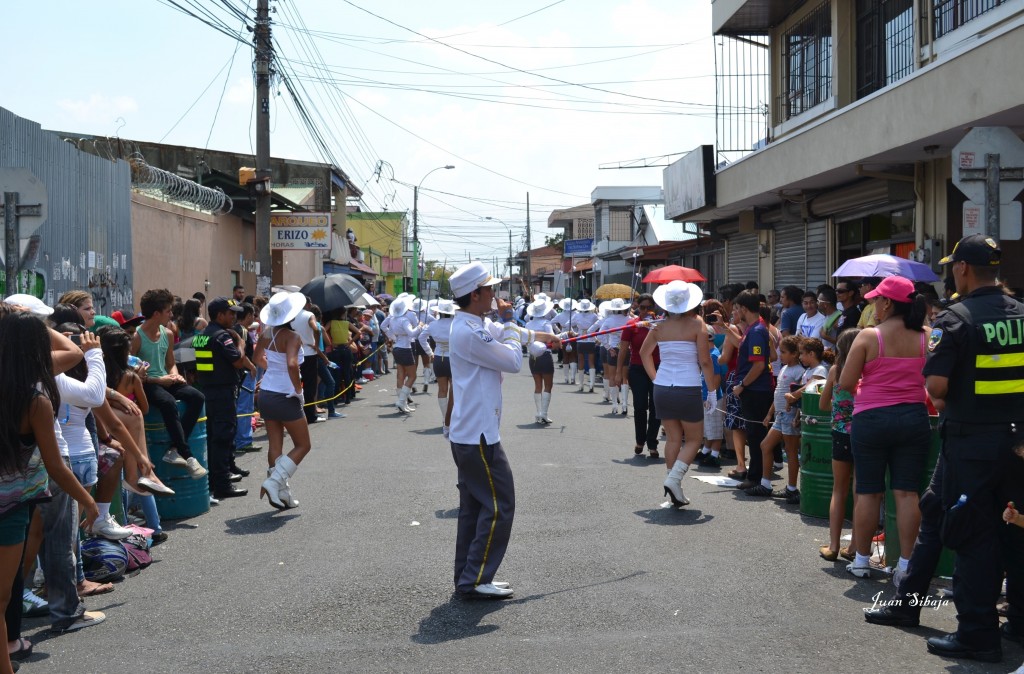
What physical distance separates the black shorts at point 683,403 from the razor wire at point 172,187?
12.7 metres

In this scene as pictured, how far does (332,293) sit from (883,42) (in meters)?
10.00

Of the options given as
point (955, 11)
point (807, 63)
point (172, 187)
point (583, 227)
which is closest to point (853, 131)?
point (955, 11)

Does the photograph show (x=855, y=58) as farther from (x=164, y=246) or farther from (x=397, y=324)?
(x=164, y=246)

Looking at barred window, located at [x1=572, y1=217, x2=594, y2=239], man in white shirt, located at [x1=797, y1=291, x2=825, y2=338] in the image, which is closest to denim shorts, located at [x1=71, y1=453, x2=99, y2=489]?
man in white shirt, located at [x1=797, y1=291, x2=825, y2=338]

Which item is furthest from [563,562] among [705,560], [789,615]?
[789,615]

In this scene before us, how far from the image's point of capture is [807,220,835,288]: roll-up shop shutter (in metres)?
18.9

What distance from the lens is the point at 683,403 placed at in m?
A: 9.30

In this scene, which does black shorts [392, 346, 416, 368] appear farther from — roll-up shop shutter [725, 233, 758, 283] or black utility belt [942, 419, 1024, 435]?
black utility belt [942, 419, 1024, 435]

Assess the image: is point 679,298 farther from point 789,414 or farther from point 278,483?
point 278,483

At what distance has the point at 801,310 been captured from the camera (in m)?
14.1

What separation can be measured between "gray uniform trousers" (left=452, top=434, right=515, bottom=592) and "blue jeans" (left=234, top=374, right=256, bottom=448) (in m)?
6.77

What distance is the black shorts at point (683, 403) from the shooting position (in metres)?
9.28

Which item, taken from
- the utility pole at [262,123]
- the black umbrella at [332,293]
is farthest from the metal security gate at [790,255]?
the utility pole at [262,123]

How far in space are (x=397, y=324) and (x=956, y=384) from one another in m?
13.4
